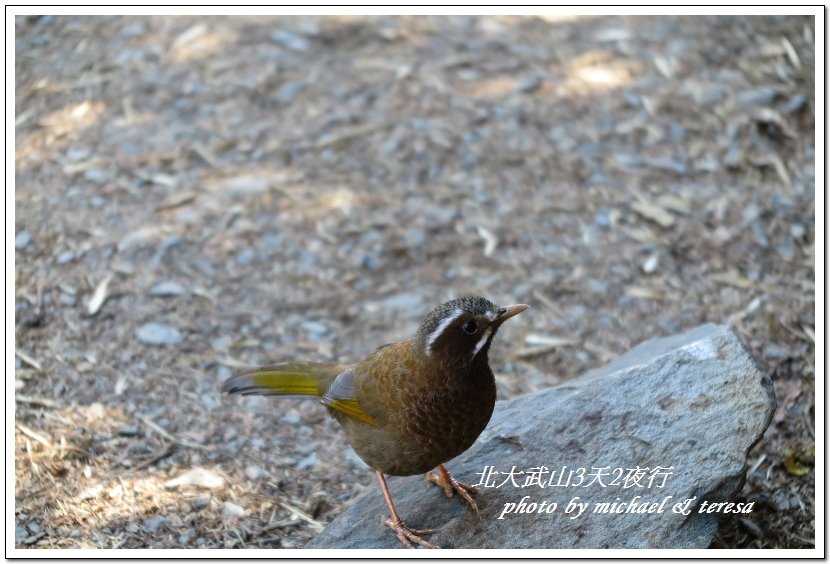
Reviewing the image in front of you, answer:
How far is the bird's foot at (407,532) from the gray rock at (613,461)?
5cm

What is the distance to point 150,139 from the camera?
8406mm

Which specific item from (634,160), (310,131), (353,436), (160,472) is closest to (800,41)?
(634,160)

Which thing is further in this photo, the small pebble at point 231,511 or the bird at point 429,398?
the small pebble at point 231,511

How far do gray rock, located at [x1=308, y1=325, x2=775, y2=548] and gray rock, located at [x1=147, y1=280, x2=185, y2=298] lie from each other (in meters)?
2.54

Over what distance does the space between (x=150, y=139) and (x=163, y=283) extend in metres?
1.89

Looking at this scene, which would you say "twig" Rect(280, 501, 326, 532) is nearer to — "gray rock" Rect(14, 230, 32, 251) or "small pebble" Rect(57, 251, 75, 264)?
"small pebble" Rect(57, 251, 75, 264)

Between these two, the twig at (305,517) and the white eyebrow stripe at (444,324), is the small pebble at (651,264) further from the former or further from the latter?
the twig at (305,517)

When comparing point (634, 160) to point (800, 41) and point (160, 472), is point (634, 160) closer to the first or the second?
point (800, 41)

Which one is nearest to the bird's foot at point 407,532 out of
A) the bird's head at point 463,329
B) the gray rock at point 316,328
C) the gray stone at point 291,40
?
the bird's head at point 463,329

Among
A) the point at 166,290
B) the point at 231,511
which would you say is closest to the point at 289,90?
the point at 166,290

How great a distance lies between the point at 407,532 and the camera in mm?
4801

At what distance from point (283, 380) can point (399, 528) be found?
114cm

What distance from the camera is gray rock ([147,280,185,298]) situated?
274 inches

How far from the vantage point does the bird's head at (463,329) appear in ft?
15.4
